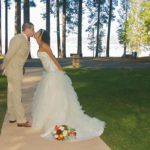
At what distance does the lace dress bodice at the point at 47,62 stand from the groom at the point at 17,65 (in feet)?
1.49

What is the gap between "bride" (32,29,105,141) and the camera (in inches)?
370

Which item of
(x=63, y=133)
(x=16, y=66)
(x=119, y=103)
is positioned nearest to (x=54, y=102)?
(x=63, y=133)

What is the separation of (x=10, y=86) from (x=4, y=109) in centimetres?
294

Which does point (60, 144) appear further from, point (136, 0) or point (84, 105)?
point (136, 0)

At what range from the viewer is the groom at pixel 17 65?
31.3 feet

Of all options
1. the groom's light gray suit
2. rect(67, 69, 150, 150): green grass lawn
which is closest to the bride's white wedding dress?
the groom's light gray suit

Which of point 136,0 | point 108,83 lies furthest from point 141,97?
point 136,0

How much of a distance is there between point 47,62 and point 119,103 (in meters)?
4.91

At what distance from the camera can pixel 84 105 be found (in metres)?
13.2

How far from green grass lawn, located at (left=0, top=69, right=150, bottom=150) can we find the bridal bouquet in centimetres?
68

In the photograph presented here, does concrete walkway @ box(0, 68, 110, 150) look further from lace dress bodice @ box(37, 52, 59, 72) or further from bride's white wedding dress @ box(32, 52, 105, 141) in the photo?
lace dress bodice @ box(37, 52, 59, 72)

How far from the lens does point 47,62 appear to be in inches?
377

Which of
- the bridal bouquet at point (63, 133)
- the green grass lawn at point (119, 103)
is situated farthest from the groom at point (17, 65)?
the green grass lawn at point (119, 103)

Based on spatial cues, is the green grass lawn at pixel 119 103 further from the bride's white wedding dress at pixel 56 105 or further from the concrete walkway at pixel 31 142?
the bride's white wedding dress at pixel 56 105
